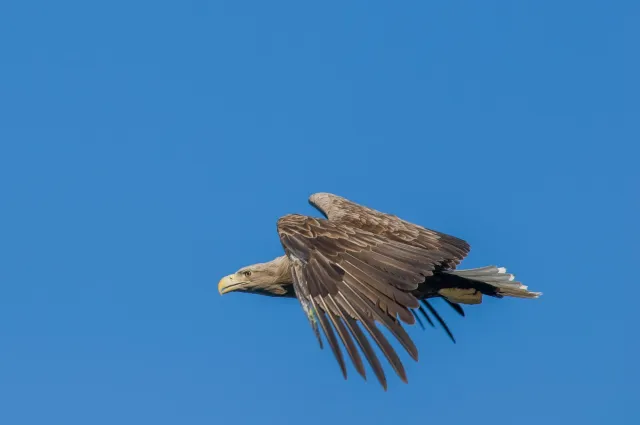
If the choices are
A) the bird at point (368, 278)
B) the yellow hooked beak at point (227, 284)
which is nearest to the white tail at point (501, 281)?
the bird at point (368, 278)

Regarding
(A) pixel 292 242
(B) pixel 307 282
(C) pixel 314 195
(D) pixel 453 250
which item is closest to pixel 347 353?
(B) pixel 307 282

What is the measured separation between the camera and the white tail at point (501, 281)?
11.7 meters

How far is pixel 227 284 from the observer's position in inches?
463

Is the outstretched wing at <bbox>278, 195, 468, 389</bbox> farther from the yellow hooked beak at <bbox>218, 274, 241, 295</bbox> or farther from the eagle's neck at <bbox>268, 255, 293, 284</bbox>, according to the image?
the yellow hooked beak at <bbox>218, 274, 241, 295</bbox>

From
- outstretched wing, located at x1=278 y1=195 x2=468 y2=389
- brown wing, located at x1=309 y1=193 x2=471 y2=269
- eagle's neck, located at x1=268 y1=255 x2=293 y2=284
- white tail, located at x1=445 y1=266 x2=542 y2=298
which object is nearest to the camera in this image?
outstretched wing, located at x1=278 y1=195 x2=468 y2=389

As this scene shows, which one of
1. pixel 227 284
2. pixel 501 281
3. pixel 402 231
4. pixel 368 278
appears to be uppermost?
pixel 227 284

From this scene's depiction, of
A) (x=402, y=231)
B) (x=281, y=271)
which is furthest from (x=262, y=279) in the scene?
(x=402, y=231)

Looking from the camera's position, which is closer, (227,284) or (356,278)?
(356,278)

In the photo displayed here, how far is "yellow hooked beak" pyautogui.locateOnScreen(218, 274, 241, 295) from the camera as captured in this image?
11750mm

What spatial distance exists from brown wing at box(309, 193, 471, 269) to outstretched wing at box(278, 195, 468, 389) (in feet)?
0.21

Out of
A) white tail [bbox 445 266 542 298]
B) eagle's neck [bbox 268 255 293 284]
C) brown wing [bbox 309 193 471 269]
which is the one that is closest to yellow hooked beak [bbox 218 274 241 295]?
eagle's neck [bbox 268 255 293 284]

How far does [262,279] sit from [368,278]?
7.95 feet

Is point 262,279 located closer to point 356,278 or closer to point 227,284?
point 227,284

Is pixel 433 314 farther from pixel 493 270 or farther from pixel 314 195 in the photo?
pixel 314 195
